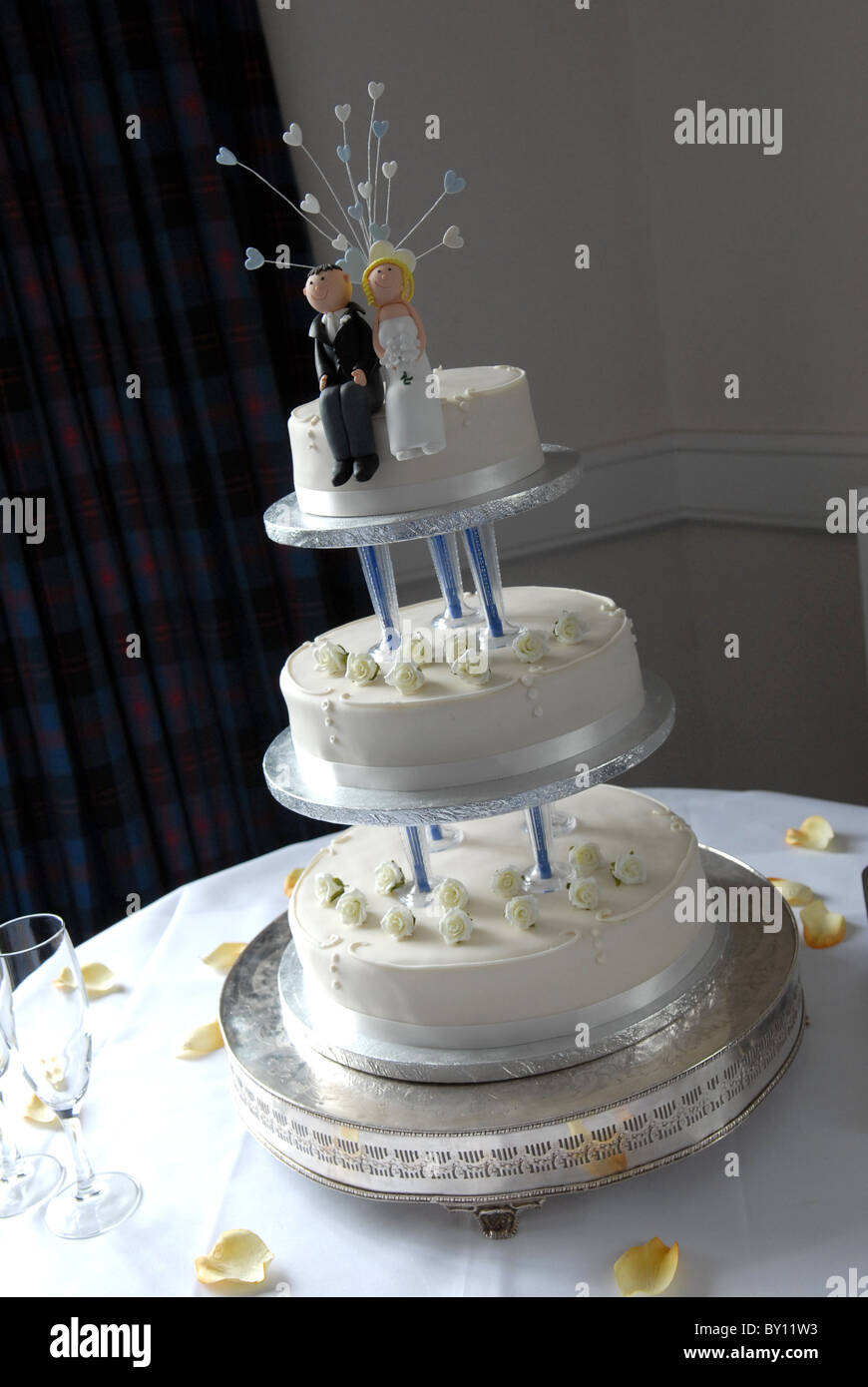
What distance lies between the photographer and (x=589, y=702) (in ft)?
4.84

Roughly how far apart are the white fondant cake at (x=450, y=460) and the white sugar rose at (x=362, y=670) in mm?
179

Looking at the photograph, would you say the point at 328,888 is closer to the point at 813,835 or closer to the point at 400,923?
the point at 400,923

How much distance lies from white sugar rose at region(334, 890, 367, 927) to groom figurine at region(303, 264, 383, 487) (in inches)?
19.9

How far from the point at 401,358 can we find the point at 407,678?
36cm

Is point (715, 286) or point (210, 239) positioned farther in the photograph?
point (715, 286)

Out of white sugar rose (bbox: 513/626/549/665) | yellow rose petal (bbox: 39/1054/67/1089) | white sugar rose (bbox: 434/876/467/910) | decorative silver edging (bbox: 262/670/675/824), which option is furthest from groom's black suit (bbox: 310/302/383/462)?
yellow rose petal (bbox: 39/1054/67/1089)

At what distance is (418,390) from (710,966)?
78cm

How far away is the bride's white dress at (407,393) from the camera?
54.1 inches

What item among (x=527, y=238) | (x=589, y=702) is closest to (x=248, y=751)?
(x=527, y=238)

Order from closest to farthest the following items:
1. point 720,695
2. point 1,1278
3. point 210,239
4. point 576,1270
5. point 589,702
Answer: point 576,1270 < point 1,1278 < point 589,702 < point 210,239 < point 720,695

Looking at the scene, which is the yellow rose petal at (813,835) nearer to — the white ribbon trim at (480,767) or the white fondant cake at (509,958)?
the white fondant cake at (509,958)

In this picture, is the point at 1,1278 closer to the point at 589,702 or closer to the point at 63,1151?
the point at 63,1151

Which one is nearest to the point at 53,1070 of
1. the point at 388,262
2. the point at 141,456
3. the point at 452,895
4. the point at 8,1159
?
the point at 8,1159

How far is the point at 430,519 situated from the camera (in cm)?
137
